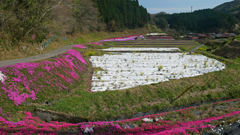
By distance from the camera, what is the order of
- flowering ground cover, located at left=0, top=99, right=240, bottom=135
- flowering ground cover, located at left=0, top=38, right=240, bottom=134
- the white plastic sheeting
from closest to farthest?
1. flowering ground cover, located at left=0, top=99, right=240, bottom=135
2. flowering ground cover, located at left=0, top=38, right=240, bottom=134
3. the white plastic sheeting

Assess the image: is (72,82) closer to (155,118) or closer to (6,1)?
(155,118)

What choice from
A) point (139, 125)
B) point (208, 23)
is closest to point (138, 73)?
point (139, 125)

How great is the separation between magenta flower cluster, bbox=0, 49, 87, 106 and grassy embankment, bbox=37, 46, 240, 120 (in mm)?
1362

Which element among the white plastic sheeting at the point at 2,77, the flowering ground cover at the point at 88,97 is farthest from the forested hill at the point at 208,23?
the white plastic sheeting at the point at 2,77

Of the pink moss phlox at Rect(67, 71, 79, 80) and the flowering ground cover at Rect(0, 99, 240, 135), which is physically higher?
the pink moss phlox at Rect(67, 71, 79, 80)

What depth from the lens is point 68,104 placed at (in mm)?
9938

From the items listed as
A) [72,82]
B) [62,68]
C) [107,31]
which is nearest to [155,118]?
[72,82]

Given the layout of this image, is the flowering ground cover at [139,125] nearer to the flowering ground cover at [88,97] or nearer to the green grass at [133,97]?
the flowering ground cover at [88,97]

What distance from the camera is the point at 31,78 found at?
10.8 meters

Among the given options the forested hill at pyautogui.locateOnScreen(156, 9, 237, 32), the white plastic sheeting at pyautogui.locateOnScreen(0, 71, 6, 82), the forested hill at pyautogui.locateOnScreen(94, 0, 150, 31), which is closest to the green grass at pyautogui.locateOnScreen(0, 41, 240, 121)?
the white plastic sheeting at pyautogui.locateOnScreen(0, 71, 6, 82)

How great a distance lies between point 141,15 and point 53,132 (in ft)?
334

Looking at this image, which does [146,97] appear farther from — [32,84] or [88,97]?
[32,84]

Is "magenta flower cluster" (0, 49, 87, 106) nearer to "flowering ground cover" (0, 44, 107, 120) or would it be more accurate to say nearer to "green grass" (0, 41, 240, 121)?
"flowering ground cover" (0, 44, 107, 120)

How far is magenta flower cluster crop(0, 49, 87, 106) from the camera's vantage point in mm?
9094
